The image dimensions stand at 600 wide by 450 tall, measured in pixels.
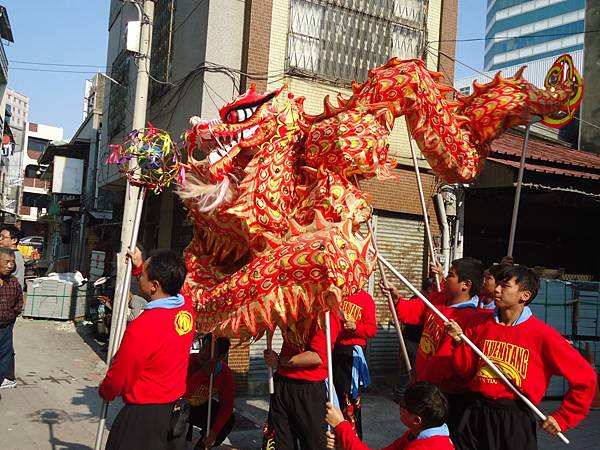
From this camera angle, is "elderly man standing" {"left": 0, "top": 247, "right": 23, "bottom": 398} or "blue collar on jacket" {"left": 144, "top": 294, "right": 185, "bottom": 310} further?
"elderly man standing" {"left": 0, "top": 247, "right": 23, "bottom": 398}

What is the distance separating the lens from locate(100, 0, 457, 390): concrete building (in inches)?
286

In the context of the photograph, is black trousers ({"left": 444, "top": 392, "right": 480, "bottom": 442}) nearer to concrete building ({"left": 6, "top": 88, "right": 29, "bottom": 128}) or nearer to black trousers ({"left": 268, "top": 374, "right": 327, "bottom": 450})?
black trousers ({"left": 268, "top": 374, "right": 327, "bottom": 450})

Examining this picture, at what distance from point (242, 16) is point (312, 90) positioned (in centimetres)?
132

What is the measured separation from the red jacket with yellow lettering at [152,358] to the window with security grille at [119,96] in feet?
32.7

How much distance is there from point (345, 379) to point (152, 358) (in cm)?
245

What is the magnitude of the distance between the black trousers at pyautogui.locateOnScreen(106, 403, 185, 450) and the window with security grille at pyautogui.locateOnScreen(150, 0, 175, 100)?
6413mm

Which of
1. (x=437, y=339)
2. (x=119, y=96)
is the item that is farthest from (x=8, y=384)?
(x=119, y=96)

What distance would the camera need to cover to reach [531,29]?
5422cm

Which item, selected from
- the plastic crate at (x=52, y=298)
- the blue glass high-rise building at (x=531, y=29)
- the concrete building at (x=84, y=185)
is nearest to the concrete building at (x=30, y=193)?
the concrete building at (x=84, y=185)

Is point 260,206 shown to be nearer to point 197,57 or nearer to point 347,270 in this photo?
point 347,270

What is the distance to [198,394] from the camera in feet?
14.2

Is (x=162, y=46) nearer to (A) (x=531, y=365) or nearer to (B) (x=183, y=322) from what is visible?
(B) (x=183, y=322)

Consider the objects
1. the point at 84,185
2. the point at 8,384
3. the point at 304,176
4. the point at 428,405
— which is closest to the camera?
the point at 428,405

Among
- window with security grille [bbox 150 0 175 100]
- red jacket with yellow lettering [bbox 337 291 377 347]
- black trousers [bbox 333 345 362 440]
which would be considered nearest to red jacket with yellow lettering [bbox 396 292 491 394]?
red jacket with yellow lettering [bbox 337 291 377 347]
